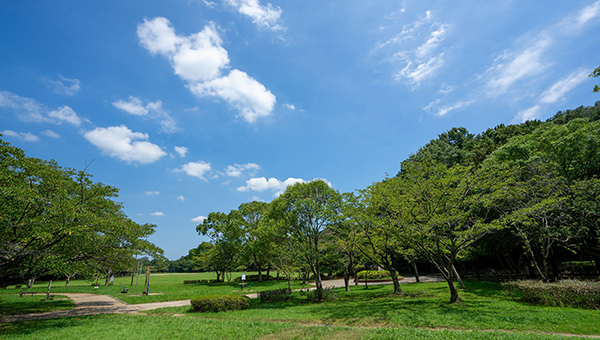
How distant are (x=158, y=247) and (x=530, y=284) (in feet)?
73.1

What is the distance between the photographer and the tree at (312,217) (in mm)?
18348

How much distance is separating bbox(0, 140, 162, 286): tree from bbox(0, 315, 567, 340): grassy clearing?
7.82 ft

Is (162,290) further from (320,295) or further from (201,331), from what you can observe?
(201,331)

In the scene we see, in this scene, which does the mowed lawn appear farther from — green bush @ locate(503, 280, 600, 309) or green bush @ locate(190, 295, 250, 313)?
green bush @ locate(190, 295, 250, 313)

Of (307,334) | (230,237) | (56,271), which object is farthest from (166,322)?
(230,237)

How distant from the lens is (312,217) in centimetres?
1873

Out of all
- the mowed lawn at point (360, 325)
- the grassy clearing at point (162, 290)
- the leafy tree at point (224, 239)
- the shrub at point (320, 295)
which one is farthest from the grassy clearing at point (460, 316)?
the leafy tree at point (224, 239)

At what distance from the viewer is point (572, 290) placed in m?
11.4

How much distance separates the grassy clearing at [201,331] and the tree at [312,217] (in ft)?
25.8

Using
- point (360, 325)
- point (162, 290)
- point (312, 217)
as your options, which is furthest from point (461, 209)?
point (162, 290)

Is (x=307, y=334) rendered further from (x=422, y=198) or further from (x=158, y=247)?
(x=158, y=247)

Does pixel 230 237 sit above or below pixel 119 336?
above

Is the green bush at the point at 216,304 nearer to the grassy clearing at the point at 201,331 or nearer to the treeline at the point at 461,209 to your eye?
the grassy clearing at the point at 201,331

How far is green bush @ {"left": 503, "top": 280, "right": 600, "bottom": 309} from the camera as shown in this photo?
10.9 meters
